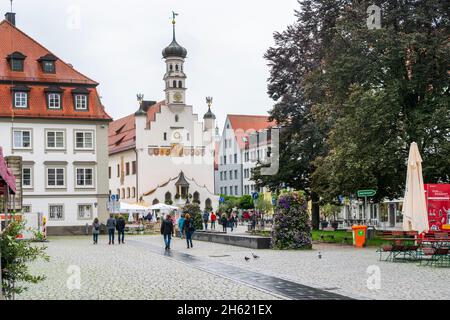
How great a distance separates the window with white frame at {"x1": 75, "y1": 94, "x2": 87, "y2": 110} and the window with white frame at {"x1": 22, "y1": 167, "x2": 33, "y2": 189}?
19.5 ft

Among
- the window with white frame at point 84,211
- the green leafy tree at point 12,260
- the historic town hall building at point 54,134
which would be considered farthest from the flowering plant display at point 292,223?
Result: the window with white frame at point 84,211

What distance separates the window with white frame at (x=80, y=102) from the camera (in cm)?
5712

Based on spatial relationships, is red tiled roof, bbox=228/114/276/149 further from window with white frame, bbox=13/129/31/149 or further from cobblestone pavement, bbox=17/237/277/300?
cobblestone pavement, bbox=17/237/277/300

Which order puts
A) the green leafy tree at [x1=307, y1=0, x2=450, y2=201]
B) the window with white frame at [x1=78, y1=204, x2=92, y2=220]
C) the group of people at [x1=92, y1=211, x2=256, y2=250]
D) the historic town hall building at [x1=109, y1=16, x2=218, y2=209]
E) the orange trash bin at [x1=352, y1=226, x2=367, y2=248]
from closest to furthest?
the green leafy tree at [x1=307, y1=0, x2=450, y2=201], the orange trash bin at [x1=352, y1=226, x2=367, y2=248], the group of people at [x1=92, y1=211, x2=256, y2=250], the window with white frame at [x1=78, y1=204, x2=92, y2=220], the historic town hall building at [x1=109, y1=16, x2=218, y2=209]

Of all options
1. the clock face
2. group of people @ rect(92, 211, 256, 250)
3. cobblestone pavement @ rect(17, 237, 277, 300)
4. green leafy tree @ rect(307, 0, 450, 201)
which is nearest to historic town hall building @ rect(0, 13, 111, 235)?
group of people @ rect(92, 211, 256, 250)

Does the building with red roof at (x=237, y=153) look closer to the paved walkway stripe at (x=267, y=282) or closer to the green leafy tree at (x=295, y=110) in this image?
→ the green leafy tree at (x=295, y=110)

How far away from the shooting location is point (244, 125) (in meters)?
120

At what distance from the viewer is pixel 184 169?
3615 inches

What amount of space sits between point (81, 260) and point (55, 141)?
32.3 m

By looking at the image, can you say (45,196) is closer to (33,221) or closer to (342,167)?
(33,221)

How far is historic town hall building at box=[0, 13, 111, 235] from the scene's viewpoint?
55.7m

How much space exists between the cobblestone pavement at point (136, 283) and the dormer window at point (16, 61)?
115 ft

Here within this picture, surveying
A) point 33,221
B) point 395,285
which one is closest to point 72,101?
point 33,221

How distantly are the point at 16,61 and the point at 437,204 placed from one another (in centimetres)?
3863
